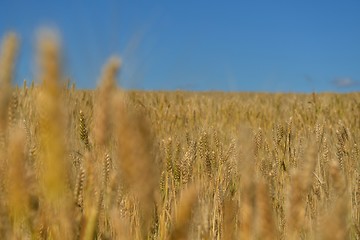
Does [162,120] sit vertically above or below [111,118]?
above

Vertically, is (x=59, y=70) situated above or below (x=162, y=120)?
below

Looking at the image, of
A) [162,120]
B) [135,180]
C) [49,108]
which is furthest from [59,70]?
[162,120]

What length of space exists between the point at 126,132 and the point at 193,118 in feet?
13.4

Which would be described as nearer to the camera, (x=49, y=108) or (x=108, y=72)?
(x=49, y=108)

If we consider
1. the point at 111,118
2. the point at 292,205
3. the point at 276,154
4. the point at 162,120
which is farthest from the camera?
the point at 162,120

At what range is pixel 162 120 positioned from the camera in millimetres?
4570

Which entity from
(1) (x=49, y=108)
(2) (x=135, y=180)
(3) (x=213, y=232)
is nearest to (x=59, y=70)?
(1) (x=49, y=108)

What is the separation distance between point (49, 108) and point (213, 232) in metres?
0.73

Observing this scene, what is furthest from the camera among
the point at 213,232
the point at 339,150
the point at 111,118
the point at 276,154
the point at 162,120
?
the point at 162,120

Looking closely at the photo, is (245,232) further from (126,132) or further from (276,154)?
(276,154)

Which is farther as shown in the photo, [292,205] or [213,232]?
[213,232]

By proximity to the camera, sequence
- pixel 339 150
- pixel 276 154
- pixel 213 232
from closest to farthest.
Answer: pixel 213 232 → pixel 339 150 → pixel 276 154

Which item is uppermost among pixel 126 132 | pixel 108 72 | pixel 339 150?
pixel 339 150

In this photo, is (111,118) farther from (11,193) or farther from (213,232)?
(213,232)
